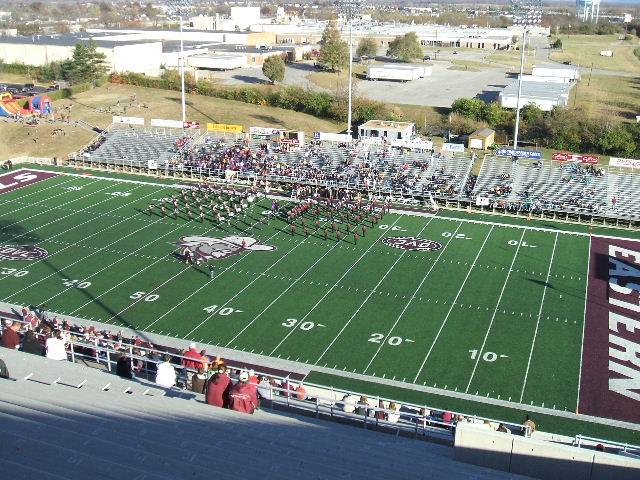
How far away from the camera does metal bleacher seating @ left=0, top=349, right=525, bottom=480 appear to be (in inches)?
363

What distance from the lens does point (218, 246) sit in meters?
27.3

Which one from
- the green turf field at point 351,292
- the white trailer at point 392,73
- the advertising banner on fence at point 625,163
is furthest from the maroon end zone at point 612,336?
the white trailer at point 392,73

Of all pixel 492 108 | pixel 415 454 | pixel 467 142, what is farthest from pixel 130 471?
pixel 492 108

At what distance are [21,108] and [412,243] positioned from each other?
34.5 meters

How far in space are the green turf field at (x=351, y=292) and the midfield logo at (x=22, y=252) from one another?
37 centimetres

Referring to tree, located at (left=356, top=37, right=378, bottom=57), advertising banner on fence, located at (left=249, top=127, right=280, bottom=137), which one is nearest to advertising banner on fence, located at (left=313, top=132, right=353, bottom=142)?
advertising banner on fence, located at (left=249, top=127, right=280, bottom=137)

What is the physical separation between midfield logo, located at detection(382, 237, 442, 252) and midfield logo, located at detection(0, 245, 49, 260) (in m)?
13.0

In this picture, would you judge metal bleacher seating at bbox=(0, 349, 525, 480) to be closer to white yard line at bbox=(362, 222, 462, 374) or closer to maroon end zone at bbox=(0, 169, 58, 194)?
white yard line at bbox=(362, 222, 462, 374)

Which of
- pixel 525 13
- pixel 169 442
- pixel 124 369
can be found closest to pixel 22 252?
pixel 124 369

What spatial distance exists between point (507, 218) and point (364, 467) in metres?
24.0

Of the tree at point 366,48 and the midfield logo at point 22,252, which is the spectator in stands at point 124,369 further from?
the tree at point 366,48

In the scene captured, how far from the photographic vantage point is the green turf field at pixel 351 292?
19.0m

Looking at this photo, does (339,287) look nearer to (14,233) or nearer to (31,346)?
(31,346)

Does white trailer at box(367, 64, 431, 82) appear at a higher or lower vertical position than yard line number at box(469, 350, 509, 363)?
higher
